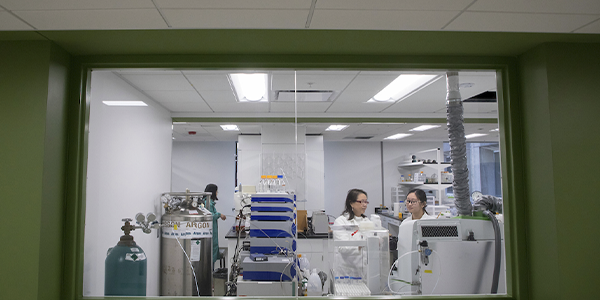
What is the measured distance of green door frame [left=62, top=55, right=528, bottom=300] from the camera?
1880 millimetres

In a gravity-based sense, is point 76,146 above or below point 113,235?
above

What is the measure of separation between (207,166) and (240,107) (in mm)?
1744

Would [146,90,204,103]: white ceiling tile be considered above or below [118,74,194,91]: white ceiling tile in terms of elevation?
below

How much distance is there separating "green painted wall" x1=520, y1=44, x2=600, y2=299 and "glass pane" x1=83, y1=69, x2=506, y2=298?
0.87ft

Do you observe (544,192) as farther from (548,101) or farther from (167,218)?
(167,218)

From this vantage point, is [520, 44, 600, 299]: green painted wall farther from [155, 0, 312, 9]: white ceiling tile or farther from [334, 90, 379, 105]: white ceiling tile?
[334, 90, 379, 105]: white ceiling tile

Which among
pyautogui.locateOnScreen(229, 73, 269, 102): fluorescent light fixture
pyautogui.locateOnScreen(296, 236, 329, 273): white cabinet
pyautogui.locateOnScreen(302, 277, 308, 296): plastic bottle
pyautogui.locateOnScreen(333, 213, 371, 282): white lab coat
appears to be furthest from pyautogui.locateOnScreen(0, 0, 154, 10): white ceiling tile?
pyautogui.locateOnScreen(296, 236, 329, 273): white cabinet

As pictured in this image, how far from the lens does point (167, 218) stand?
10.2ft

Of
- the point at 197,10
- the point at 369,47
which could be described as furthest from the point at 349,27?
the point at 197,10

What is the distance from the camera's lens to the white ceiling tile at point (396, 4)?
1353 mm

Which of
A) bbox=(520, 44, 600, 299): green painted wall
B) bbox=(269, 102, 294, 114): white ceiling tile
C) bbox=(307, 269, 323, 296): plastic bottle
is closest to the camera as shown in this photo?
bbox=(520, 44, 600, 299): green painted wall

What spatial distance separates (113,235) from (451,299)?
7.51 ft

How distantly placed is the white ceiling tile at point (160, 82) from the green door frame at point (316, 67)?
71 centimetres

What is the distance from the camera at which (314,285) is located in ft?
8.78
